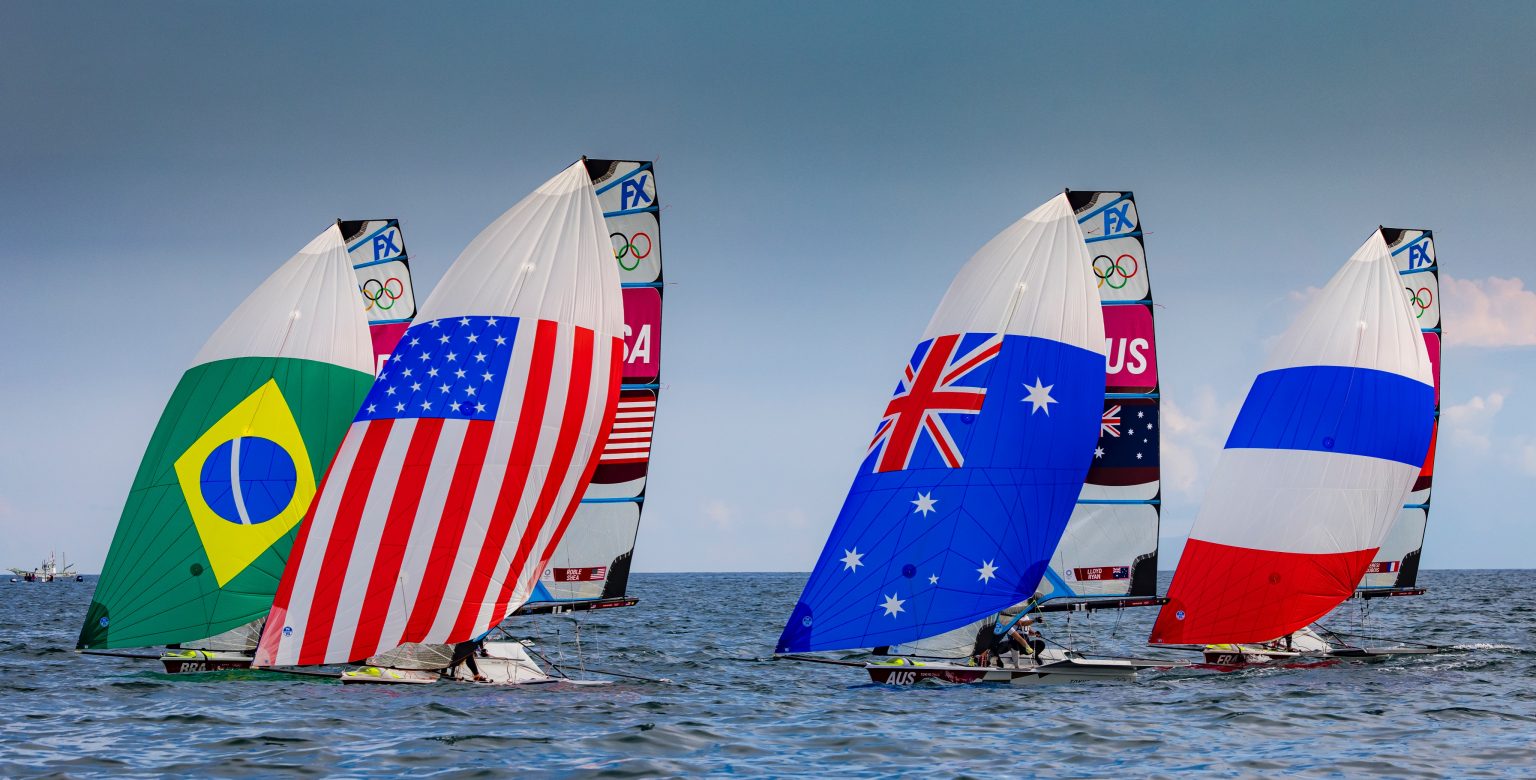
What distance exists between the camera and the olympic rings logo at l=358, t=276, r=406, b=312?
28.3 metres

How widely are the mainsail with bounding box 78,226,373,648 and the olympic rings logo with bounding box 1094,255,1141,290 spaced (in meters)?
14.0

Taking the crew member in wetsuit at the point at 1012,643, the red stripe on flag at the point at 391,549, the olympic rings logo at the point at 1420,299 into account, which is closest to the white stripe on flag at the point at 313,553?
the red stripe on flag at the point at 391,549

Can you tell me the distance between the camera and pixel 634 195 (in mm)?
24453

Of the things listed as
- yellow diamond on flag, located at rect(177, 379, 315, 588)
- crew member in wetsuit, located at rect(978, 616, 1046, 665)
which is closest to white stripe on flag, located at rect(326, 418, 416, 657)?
yellow diamond on flag, located at rect(177, 379, 315, 588)

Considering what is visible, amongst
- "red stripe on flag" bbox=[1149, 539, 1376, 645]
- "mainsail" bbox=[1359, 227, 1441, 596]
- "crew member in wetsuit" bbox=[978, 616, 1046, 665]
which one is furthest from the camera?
"mainsail" bbox=[1359, 227, 1441, 596]

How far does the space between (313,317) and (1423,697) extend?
66.8 feet

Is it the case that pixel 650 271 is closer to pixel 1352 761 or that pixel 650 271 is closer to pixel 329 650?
pixel 329 650

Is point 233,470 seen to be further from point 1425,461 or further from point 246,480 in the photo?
point 1425,461

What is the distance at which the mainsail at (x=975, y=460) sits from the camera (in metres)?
23.0

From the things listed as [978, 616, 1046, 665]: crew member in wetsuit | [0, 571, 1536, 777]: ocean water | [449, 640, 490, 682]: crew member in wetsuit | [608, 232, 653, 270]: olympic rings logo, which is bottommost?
[0, 571, 1536, 777]: ocean water

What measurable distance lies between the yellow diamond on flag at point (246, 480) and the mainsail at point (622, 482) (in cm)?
492

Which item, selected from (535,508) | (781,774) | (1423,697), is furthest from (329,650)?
(1423,697)

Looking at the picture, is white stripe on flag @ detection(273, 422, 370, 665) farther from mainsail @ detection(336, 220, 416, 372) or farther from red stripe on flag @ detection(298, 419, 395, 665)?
mainsail @ detection(336, 220, 416, 372)

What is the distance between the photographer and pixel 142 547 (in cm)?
2378
